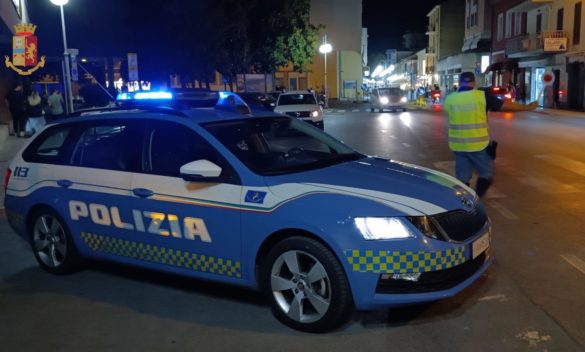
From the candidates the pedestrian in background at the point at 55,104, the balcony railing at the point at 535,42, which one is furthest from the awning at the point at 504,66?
the pedestrian in background at the point at 55,104

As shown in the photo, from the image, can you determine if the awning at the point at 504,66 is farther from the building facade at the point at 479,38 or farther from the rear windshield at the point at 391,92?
the rear windshield at the point at 391,92

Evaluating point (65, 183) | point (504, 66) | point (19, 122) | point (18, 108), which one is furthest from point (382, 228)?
point (504, 66)

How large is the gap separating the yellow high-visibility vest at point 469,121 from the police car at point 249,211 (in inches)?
98.9

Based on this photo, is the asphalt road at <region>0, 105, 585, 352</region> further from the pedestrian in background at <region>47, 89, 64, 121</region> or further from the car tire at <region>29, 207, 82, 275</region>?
the pedestrian in background at <region>47, 89, 64, 121</region>

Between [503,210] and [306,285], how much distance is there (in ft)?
15.3

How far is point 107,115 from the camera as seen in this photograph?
564 centimetres

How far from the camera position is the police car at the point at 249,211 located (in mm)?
4148

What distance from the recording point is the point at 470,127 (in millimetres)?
7715

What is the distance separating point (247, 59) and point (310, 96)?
16665mm

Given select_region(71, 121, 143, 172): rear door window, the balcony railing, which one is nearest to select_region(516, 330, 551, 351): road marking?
select_region(71, 121, 143, 172): rear door window

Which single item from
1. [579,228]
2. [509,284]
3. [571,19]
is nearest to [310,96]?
[579,228]

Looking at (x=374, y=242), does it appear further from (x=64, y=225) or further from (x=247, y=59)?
(x=247, y=59)

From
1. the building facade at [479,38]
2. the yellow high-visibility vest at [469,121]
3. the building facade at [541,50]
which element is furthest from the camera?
the building facade at [479,38]

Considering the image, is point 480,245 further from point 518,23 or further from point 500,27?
point 500,27
